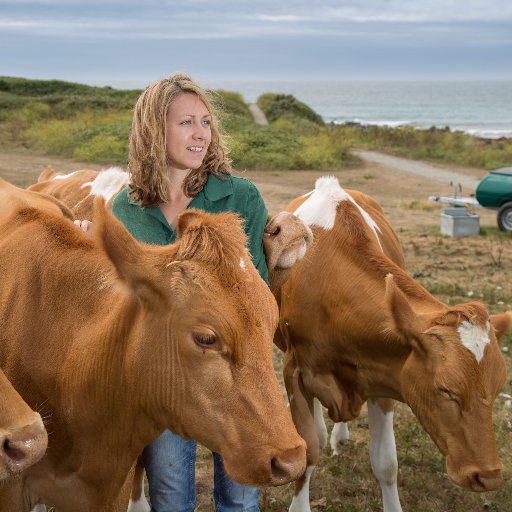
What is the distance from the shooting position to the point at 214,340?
245 cm

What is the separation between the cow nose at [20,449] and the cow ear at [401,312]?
2002 millimetres

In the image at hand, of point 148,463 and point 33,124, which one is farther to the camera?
point 33,124

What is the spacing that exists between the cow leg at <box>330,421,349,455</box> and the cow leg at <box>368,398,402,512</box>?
890mm

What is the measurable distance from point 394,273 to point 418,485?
170cm

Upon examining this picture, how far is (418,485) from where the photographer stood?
5180 millimetres

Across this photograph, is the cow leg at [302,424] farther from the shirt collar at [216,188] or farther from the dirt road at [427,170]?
the dirt road at [427,170]

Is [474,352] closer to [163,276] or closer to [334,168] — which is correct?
[163,276]

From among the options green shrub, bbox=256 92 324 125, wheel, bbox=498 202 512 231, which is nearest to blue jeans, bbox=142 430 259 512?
wheel, bbox=498 202 512 231

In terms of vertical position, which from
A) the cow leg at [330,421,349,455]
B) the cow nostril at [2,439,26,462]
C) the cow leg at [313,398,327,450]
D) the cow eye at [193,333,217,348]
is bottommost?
the cow leg at [330,421,349,455]

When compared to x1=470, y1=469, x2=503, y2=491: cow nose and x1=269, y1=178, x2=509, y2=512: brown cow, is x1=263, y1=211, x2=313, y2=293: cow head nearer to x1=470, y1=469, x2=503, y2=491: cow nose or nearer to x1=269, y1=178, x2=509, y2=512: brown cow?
x1=269, y1=178, x2=509, y2=512: brown cow

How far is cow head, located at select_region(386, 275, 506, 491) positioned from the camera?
371 cm

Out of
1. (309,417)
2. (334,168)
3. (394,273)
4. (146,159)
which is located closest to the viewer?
(146,159)

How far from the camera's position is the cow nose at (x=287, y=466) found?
2.36m

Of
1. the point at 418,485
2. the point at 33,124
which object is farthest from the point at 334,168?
the point at 418,485
